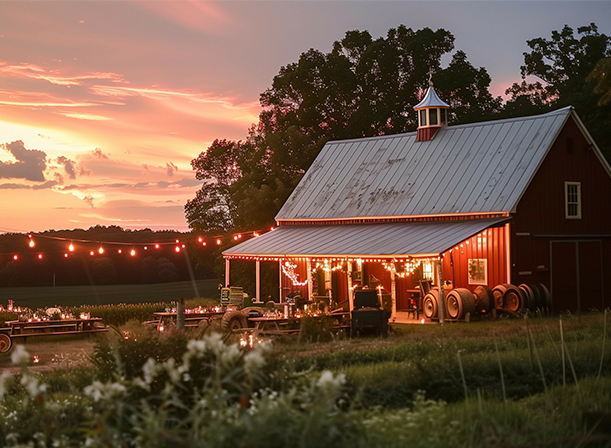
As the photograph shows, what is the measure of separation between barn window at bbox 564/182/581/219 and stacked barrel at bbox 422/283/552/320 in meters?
4.15

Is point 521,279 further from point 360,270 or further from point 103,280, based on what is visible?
point 103,280

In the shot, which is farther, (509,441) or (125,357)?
(125,357)

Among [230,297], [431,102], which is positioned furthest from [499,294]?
[431,102]

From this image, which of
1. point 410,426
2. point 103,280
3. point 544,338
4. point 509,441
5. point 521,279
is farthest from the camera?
point 103,280

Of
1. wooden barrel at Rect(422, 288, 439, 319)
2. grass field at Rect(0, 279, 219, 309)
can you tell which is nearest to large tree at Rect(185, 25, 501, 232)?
grass field at Rect(0, 279, 219, 309)

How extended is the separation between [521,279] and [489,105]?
65.5 feet

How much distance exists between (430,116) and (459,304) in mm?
10024

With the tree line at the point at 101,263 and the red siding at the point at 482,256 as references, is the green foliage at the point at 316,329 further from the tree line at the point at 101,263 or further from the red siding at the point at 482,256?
the tree line at the point at 101,263

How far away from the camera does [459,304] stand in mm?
22156

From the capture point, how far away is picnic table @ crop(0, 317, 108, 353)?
65.4 feet

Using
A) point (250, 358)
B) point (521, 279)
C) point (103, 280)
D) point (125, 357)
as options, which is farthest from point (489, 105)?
point (250, 358)

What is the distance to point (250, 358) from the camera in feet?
20.9

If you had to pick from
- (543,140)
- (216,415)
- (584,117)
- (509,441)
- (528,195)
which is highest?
(584,117)

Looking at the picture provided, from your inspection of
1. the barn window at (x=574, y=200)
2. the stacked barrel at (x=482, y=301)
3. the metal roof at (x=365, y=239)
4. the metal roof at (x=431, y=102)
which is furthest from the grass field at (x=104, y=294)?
the stacked barrel at (x=482, y=301)
